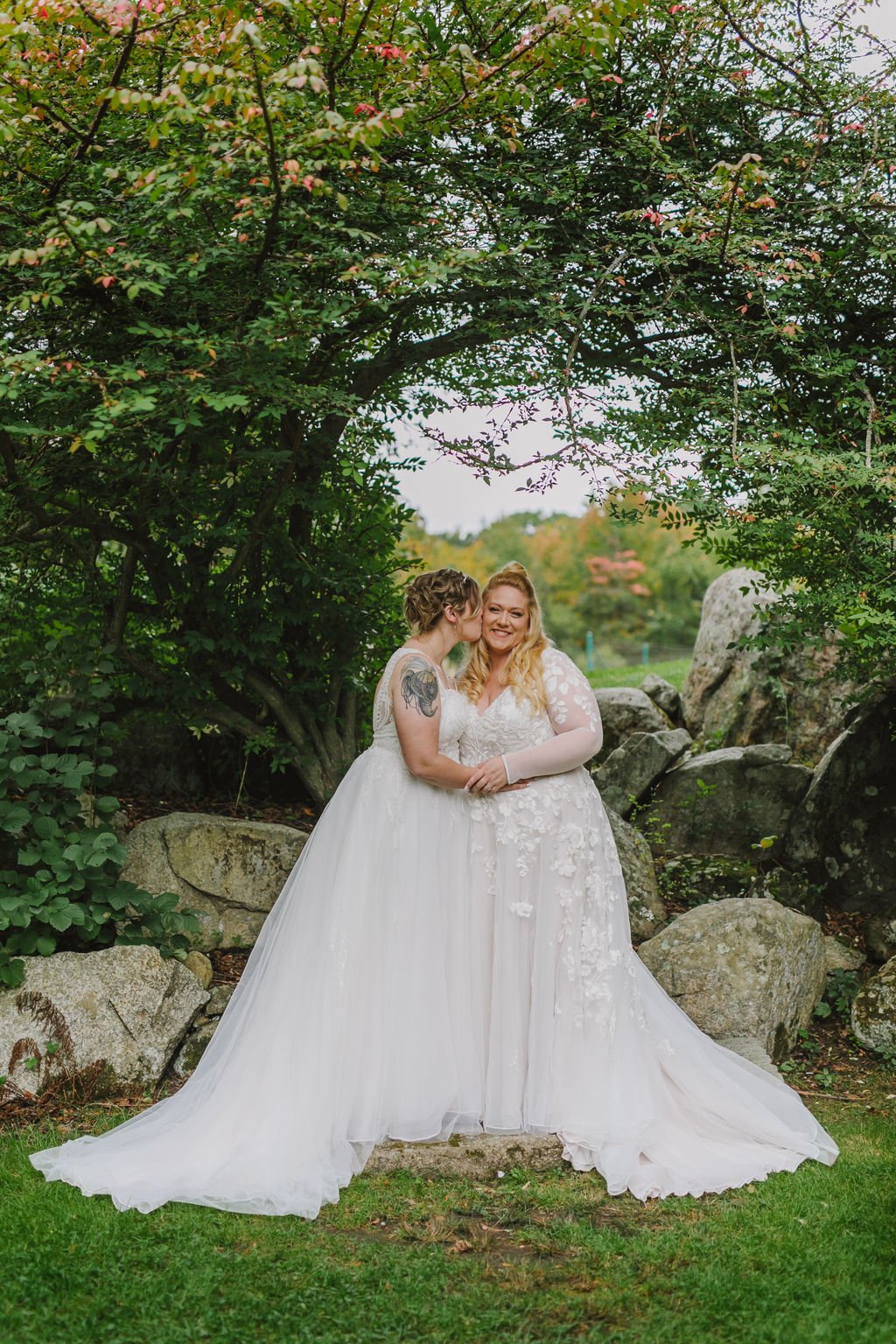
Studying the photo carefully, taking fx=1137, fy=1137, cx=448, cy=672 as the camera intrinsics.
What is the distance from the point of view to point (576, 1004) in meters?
4.99

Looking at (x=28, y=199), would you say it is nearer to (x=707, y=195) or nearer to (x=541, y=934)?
(x=707, y=195)

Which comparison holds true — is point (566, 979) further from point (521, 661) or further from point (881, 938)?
point (881, 938)

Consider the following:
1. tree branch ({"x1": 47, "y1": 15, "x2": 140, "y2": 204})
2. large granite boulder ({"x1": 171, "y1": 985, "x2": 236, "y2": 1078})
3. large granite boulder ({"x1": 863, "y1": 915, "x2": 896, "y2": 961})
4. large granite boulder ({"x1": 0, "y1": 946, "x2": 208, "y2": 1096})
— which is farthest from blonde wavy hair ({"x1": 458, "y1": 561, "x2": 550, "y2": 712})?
large granite boulder ({"x1": 863, "y1": 915, "x2": 896, "y2": 961})

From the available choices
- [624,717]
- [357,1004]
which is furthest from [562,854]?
[624,717]

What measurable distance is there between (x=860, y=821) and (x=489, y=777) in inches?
146

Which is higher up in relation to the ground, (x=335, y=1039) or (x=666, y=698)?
(x=666, y=698)

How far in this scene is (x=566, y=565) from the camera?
38.3 metres

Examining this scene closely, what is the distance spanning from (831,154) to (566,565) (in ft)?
106

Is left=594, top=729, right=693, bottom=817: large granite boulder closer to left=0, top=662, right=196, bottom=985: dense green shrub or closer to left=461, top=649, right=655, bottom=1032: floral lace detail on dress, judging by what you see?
left=461, top=649, right=655, bottom=1032: floral lace detail on dress

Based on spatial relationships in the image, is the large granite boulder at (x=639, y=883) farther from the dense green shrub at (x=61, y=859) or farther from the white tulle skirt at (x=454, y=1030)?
the dense green shrub at (x=61, y=859)

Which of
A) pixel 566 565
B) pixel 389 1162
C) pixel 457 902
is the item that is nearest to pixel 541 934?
pixel 457 902

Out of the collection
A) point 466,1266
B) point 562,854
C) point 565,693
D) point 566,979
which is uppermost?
point 565,693

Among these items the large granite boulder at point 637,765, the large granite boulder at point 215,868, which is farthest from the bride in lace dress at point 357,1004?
the large granite boulder at point 637,765

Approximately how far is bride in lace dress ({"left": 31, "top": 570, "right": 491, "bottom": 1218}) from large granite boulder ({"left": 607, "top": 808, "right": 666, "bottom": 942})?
2354 millimetres
